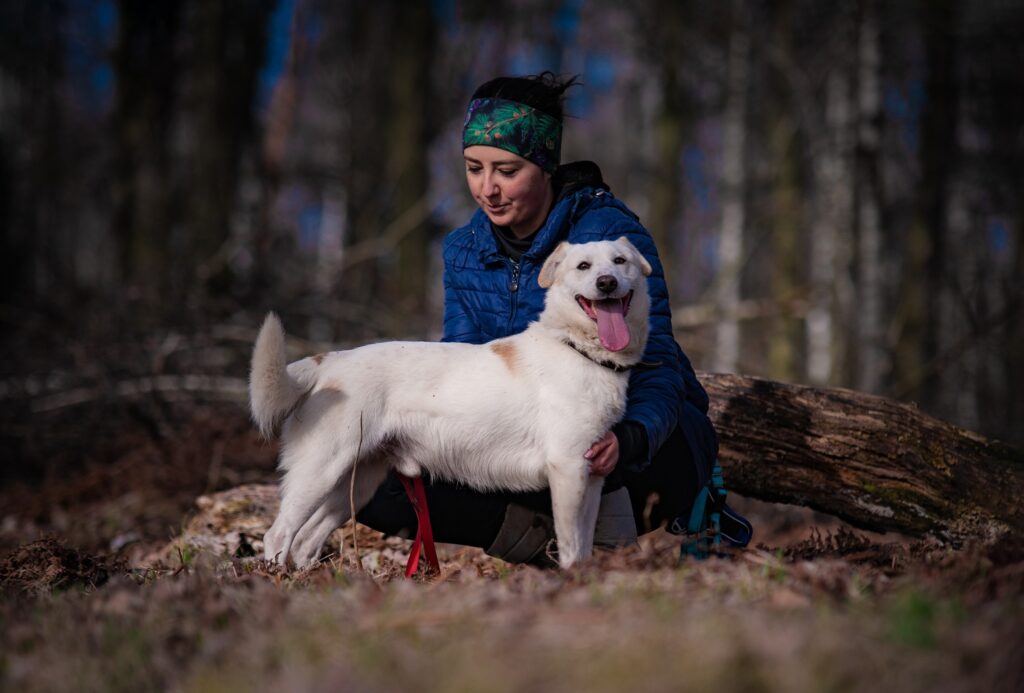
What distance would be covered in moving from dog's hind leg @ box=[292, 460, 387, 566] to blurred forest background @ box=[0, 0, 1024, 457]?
11.3ft

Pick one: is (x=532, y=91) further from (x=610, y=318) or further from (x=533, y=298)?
(x=610, y=318)

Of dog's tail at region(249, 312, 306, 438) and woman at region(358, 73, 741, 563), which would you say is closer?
dog's tail at region(249, 312, 306, 438)

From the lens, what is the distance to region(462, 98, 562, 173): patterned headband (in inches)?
156

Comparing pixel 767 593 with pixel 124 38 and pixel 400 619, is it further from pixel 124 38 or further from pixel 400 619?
pixel 124 38

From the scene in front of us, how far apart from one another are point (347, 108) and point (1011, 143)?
1410cm

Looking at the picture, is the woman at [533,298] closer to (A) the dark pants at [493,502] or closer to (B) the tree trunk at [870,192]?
(A) the dark pants at [493,502]

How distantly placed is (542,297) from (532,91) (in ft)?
3.01

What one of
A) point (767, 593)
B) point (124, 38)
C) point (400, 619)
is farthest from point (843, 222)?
point (124, 38)

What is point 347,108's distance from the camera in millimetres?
21875

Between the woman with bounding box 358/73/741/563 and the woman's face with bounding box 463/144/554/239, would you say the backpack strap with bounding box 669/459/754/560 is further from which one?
the woman's face with bounding box 463/144/554/239

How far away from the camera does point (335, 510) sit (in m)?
4.00

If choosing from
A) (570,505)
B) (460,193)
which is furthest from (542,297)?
(460,193)

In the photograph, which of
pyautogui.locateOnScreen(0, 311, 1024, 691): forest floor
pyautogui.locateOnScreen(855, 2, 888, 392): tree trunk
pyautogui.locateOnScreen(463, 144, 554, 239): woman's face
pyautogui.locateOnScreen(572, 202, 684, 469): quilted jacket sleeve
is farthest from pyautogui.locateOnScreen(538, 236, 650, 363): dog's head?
pyautogui.locateOnScreen(855, 2, 888, 392): tree trunk

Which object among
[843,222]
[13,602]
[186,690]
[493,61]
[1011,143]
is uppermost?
[493,61]
